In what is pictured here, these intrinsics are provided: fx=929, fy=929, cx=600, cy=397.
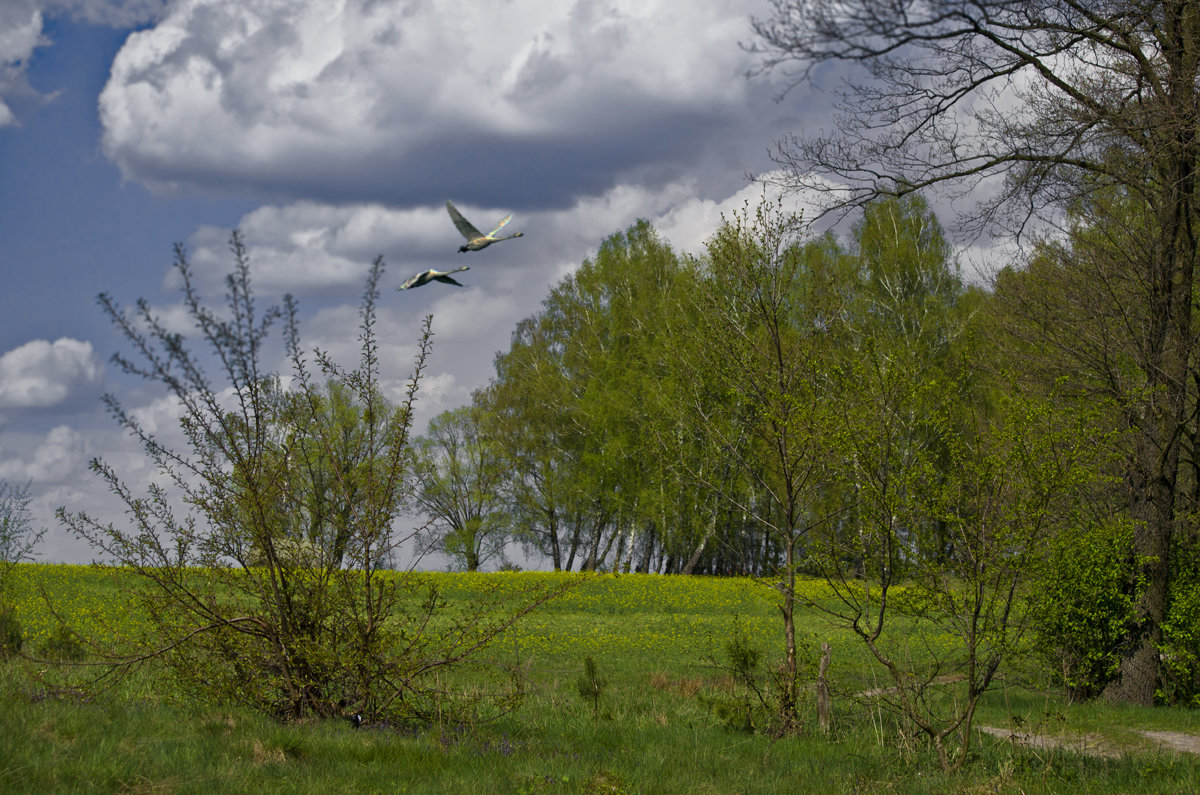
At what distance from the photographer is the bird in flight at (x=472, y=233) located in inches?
389

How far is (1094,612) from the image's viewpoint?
12.0 meters

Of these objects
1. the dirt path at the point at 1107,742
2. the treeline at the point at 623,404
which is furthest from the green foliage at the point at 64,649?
the treeline at the point at 623,404

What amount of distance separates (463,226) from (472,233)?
0.63 ft

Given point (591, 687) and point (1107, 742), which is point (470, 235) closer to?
point (591, 687)

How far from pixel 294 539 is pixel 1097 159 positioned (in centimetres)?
1057

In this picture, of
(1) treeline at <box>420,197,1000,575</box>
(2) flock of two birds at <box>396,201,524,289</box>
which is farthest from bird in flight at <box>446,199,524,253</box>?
(1) treeline at <box>420,197,1000,575</box>

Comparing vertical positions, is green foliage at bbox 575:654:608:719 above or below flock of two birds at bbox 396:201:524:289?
below

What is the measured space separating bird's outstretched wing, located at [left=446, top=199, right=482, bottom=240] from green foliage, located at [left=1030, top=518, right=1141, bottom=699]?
26.7 feet

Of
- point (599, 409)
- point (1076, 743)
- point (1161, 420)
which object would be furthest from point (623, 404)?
point (1076, 743)

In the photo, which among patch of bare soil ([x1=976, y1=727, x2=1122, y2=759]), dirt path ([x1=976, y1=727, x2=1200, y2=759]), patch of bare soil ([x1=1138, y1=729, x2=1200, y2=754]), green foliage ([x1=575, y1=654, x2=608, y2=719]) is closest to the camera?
patch of bare soil ([x1=976, y1=727, x2=1122, y2=759])

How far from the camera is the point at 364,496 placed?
7.19 metres

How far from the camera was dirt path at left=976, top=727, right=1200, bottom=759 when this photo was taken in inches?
330

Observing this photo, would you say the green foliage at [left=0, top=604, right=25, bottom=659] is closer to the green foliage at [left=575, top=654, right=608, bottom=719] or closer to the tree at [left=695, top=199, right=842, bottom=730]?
the green foliage at [left=575, top=654, right=608, bottom=719]

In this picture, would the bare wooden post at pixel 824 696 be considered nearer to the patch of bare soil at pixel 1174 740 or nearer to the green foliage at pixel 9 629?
the patch of bare soil at pixel 1174 740
